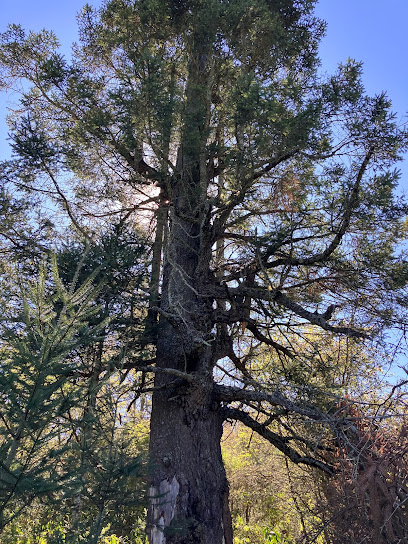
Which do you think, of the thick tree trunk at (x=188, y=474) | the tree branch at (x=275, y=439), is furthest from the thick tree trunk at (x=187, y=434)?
the tree branch at (x=275, y=439)

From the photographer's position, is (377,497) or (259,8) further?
(259,8)

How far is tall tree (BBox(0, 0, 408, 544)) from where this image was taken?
602 centimetres

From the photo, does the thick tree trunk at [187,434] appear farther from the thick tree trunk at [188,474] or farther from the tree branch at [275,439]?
the tree branch at [275,439]

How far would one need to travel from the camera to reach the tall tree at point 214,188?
237 inches

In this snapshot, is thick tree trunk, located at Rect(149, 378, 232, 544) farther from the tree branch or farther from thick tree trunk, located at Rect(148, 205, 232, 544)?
the tree branch

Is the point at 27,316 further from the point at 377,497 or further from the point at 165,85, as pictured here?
the point at 165,85

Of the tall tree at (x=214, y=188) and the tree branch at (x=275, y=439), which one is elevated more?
the tall tree at (x=214, y=188)

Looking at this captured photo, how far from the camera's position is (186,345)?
6391 mm

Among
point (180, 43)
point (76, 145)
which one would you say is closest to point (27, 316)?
point (76, 145)

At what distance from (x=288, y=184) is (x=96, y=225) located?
9.65 feet

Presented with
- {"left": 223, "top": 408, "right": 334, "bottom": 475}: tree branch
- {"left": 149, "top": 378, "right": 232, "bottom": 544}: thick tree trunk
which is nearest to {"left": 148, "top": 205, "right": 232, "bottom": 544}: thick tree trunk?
{"left": 149, "top": 378, "right": 232, "bottom": 544}: thick tree trunk

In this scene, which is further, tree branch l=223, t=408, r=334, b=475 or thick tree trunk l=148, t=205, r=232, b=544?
tree branch l=223, t=408, r=334, b=475

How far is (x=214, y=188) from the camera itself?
7.75m

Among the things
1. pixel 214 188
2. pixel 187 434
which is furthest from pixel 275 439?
pixel 214 188
